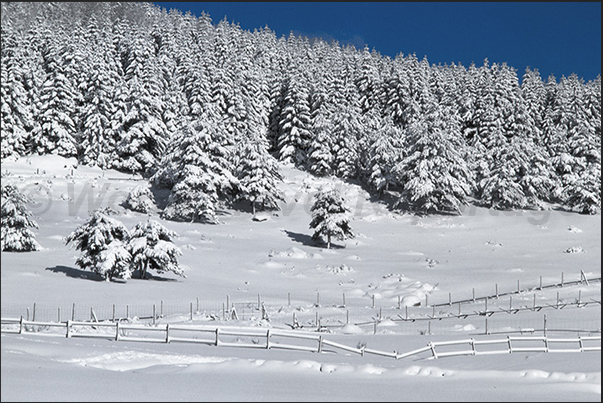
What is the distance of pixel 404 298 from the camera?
1359 inches

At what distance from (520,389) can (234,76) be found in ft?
230

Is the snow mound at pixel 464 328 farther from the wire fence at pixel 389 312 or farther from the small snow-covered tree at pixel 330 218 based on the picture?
the small snow-covered tree at pixel 330 218

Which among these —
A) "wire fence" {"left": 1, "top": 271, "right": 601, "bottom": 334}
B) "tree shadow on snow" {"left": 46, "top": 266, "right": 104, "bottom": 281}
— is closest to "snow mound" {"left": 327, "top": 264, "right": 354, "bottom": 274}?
"wire fence" {"left": 1, "top": 271, "right": 601, "bottom": 334}

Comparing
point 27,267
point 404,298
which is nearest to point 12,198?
point 27,267

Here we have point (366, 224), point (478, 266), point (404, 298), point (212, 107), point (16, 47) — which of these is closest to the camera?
point (404, 298)

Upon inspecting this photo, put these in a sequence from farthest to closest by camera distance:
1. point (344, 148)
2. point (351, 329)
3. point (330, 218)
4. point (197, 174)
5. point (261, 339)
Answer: point (344, 148)
point (197, 174)
point (330, 218)
point (351, 329)
point (261, 339)

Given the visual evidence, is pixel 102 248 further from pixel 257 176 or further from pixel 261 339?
pixel 257 176

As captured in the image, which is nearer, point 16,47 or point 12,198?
point 12,198

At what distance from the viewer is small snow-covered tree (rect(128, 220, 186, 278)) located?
3341 cm

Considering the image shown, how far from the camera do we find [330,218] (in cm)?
4875

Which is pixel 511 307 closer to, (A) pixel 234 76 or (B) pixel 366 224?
(B) pixel 366 224

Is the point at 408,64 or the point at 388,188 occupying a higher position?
the point at 408,64

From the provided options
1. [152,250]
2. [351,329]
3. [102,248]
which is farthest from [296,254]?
[351,329]

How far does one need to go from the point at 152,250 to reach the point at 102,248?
296cm
